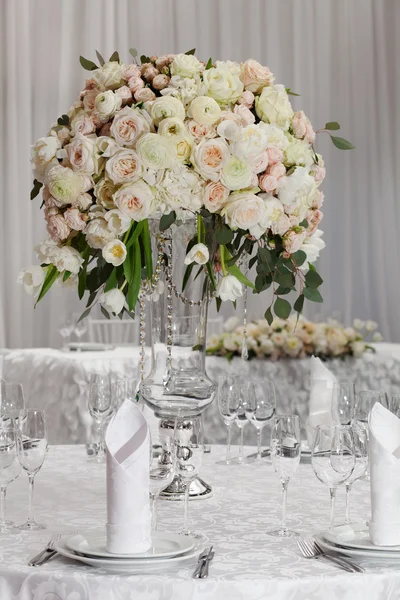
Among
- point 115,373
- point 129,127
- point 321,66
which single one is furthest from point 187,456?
point 321,66

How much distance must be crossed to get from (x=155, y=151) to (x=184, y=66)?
246mm

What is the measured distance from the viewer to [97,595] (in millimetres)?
1427

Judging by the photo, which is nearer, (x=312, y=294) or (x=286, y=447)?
(x=286, y=447)

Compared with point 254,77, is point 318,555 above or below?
below

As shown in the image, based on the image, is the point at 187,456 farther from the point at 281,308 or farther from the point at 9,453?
the point at 281,308

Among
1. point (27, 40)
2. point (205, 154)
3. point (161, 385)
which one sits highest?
point (27, 40)

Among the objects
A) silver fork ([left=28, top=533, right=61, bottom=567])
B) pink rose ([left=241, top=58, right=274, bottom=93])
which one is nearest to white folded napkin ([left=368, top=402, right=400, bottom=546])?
silver fork ([left=28, top=533, right=61, bottom=567])

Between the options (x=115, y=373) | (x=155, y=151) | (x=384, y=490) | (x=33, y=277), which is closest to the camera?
(x=384, y=490)

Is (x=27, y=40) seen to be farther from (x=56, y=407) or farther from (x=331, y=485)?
(x=331, y=485)

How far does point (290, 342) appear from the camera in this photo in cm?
488

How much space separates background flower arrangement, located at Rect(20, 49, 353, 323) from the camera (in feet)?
6.55

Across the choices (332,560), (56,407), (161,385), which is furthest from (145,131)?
(56,407)

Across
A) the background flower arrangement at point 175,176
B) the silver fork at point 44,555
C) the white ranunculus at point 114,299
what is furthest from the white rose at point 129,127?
the silver fork at point 44,555

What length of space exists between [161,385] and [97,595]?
763 millimetres
